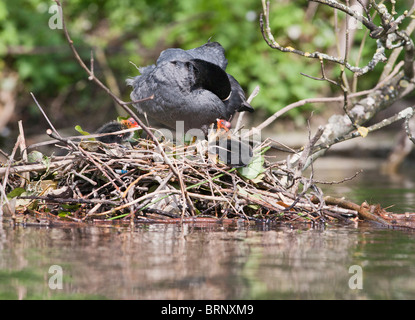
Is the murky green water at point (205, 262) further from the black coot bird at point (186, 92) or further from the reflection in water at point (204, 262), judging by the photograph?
the black coot bird at point (186, 92)

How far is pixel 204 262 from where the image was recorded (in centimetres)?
294

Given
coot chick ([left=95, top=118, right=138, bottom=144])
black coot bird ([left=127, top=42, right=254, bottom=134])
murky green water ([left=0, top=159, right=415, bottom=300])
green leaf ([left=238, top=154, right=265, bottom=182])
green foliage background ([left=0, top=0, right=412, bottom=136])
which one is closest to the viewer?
murky green water ([left=0, top=159, right=415, bottom=300])

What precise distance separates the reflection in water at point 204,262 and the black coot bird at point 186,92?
1271mm

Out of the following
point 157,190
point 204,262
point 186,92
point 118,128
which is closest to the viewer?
point 204,262

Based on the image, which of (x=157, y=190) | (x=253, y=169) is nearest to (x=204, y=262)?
(x=157, y=190)

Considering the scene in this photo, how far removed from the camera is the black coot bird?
16.2 feet

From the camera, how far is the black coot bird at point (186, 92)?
493 cm

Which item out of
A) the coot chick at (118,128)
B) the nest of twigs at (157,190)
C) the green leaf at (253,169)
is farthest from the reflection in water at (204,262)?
the coot chick at (118,128)

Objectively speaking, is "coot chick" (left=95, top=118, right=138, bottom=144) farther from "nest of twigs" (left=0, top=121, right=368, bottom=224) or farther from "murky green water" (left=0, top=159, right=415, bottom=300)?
"murky green water" (left=0, top=159, right=415, bottom=300)

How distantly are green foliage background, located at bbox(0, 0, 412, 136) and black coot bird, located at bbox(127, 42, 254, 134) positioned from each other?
21.4 ft

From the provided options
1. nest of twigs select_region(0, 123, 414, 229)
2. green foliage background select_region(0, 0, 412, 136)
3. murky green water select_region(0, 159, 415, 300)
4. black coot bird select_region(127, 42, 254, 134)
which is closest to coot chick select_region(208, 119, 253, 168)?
nest of twigs select_region(0, 123, 414, 229)

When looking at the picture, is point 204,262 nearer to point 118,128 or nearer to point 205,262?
point 205,262

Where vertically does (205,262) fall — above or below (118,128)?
below

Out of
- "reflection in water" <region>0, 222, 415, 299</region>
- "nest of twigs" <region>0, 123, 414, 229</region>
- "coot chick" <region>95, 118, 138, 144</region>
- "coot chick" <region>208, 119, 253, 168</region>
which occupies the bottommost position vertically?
"reflection in water" <region>0, 222, 415, 299</region>
